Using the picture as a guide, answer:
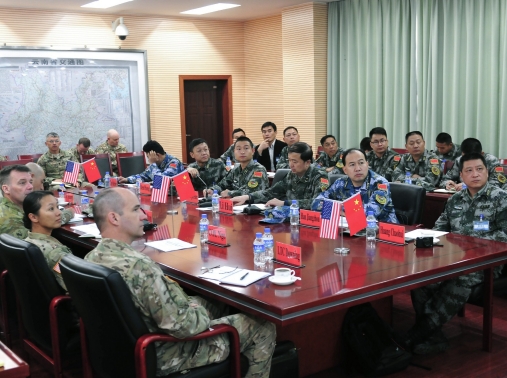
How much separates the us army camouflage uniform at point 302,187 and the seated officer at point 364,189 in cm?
25

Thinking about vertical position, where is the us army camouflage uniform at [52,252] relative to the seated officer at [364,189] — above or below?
below

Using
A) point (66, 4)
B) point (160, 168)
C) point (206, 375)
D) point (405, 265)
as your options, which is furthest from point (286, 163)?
point (206, 375)

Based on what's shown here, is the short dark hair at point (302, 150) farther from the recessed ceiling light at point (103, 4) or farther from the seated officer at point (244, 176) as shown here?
the recessed ceiling light at point (103, 4)

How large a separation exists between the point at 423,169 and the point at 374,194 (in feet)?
8.58

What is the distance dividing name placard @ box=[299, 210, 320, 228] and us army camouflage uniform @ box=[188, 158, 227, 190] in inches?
85.2

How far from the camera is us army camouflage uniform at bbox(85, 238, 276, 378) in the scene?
89.4 inches

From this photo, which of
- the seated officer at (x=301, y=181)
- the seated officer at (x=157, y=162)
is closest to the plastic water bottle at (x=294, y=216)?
the seated officer at (x=301, y=181)

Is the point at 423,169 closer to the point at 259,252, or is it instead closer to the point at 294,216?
the point at 294,216

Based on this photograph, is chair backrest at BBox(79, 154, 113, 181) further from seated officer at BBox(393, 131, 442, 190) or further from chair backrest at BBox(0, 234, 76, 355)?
chair backrest at BBox(0, 234, 76, 355)

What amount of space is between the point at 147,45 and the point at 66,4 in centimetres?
172

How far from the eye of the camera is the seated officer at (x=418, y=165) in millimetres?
6062

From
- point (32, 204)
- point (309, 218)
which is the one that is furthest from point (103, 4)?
point (309, 218)

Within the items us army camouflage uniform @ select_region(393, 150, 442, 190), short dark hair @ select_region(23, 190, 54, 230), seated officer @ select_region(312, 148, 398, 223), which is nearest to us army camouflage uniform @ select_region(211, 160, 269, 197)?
seated officer @ select_region(312, 148, 398, 223)

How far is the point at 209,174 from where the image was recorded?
6004 millimetres
